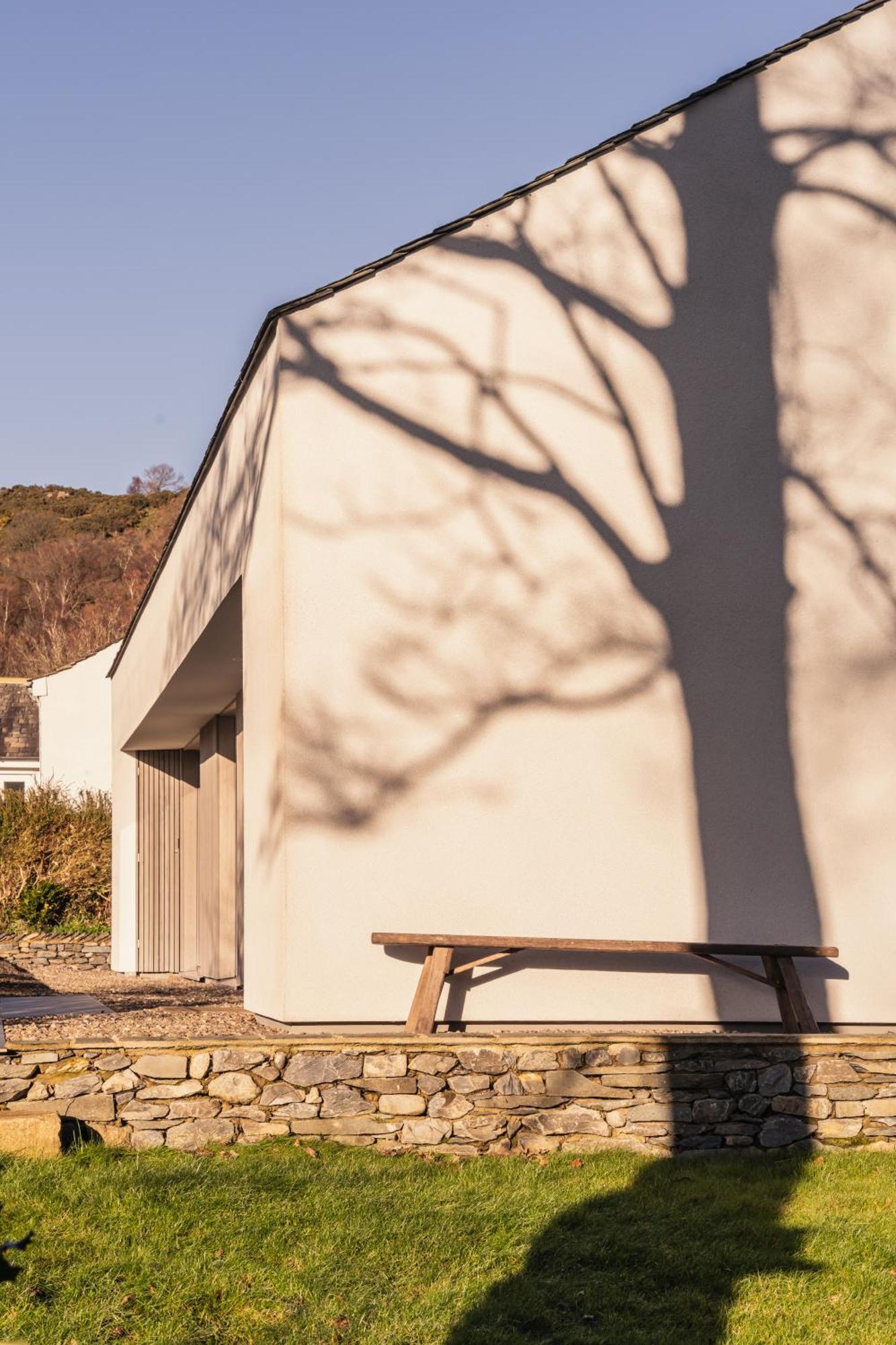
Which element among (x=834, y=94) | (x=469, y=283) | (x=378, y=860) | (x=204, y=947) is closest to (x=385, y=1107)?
(x=378, y=860)

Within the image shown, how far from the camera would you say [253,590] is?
8562 millimetres

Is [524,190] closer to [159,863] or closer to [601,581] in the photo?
[601,581]

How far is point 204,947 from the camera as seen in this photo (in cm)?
1684

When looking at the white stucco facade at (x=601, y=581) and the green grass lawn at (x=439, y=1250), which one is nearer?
the green grass lawn at (x=439, y=1250)

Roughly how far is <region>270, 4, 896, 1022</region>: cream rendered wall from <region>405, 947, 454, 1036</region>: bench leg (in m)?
0.27

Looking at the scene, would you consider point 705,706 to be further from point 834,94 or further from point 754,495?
Answer: point 834,94

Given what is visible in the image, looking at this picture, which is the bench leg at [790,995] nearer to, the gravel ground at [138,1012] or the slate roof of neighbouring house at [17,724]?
the gravel ground at [138,1012]

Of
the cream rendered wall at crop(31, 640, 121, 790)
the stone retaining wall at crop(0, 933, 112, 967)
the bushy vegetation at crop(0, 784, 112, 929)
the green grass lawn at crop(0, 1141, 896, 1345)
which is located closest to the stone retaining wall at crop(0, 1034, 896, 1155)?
the green grass lawn at crop(0, 1141, 896, 1345)

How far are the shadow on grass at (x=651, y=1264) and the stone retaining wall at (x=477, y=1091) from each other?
448 millimetres

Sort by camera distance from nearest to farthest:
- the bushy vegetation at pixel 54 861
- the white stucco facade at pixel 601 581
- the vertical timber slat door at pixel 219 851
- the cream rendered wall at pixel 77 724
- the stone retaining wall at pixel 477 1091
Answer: the stone retaining wall at pixel 477 1091
the white stucco facade at pixel 601 581
the vertical timber slat door at pixel 219 851
the bushy vegetation at pixel 54 861
the cream rendered wall at pixel 77 724

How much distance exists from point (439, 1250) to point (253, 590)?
4.43 meters

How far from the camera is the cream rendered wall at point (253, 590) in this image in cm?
781

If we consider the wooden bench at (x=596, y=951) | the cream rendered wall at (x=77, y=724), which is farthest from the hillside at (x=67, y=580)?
the wooden bench at (x=596, y=951)

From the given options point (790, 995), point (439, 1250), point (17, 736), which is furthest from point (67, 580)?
point (439, 1250)
